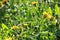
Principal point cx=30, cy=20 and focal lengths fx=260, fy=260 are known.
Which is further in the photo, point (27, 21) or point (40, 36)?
point (27, 21)

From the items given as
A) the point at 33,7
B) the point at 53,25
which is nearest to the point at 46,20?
the point at 53,25

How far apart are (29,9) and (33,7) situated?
5cm

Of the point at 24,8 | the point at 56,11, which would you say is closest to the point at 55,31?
the point at 56,11

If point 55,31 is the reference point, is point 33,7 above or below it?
above

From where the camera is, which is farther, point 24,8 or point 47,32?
point 24,8

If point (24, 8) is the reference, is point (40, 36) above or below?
below

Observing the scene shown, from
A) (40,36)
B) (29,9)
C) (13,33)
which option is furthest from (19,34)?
(29,9)

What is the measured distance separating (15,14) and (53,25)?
1.56ft

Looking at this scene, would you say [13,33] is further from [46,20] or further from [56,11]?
[56,11]

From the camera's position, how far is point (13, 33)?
244 centimetres

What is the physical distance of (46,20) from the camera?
2.51 metres

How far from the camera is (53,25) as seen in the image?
2.46m

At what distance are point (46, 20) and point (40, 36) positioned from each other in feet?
0.68

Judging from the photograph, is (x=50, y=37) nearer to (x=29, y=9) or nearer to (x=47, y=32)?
(x=47, y=32)
